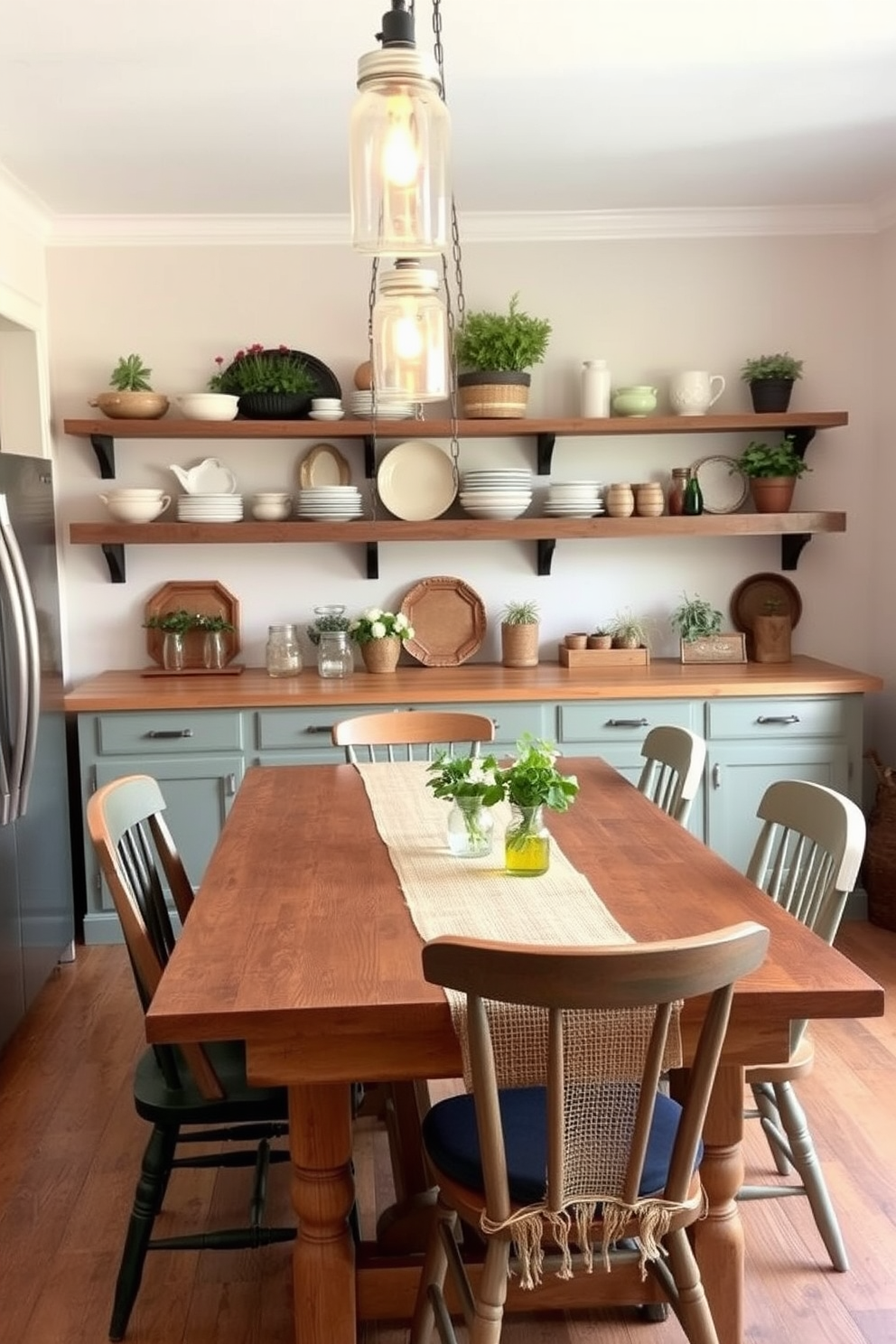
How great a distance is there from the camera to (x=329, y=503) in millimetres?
4535

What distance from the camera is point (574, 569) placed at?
4.91 metres

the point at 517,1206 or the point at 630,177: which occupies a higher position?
the point at 630,177

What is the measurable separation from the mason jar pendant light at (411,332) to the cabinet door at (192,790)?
7.47ft

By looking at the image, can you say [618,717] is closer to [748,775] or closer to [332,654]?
[748,775]

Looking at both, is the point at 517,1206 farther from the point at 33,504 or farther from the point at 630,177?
the point at 630,177

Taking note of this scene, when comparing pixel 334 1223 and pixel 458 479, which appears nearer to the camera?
pixel 334 1223

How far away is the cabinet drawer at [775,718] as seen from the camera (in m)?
4.34

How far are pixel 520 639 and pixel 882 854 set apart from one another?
1.48m

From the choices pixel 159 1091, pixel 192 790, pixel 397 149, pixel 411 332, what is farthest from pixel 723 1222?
pixel 192 790

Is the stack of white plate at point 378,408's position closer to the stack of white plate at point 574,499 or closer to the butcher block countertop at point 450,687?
the stack of white plate at point 574,499

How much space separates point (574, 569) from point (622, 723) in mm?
838

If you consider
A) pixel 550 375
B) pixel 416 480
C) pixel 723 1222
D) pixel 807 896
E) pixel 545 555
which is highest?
pixel 550 375

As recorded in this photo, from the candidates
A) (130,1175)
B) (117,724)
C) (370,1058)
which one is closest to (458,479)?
(117,724)

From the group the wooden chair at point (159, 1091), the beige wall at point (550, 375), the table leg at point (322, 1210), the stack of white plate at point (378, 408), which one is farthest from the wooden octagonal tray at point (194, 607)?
the table leg at point (322, 1210)
